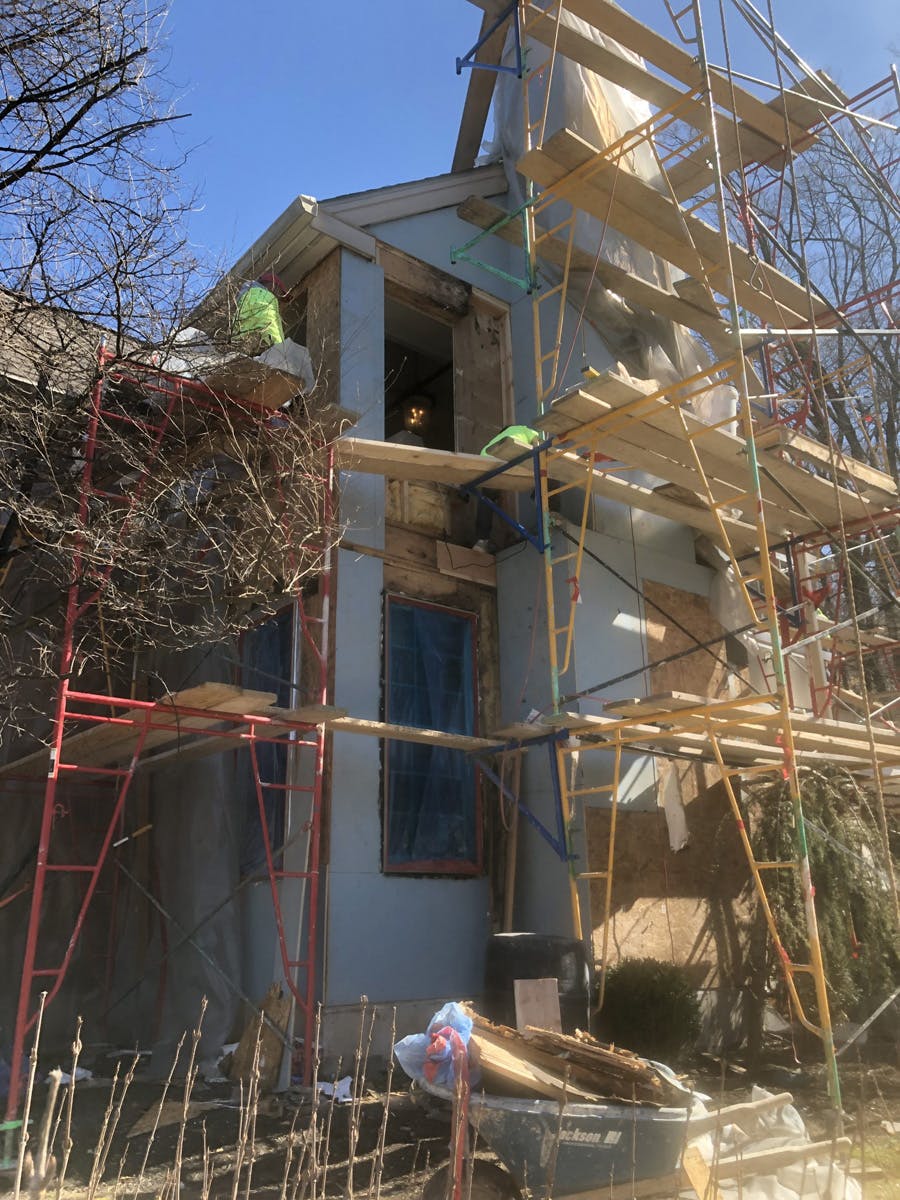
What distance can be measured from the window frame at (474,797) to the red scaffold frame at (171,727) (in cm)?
74

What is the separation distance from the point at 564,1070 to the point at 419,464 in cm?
555

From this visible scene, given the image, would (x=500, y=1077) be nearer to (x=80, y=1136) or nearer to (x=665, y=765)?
(x=80, y=1136)

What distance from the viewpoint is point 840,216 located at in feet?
58.1

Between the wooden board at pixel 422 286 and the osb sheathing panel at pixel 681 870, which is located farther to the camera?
the wooden board at pixel 422 286

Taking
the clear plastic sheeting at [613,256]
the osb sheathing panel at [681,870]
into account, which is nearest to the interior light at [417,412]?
the clear plastic sheeting at [613,256]

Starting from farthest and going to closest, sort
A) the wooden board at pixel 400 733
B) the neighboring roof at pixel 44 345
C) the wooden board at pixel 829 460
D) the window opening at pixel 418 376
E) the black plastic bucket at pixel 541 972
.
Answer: the window opening at pixel 418 376, the wooden board at pixel 829 460, the wooden board at pixel 400 733, the black plastic bucket at pixel 541 972, the neighboring roof at pixel 44 345

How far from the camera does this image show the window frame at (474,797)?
829 cm

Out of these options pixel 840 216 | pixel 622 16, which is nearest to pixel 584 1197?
pixel 622 16

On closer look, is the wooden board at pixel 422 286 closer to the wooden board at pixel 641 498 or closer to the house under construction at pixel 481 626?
the house under construction at pixel 481 626

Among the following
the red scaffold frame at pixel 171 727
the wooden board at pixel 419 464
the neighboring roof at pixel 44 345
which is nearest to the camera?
the neighboring roof at pixel 44 345

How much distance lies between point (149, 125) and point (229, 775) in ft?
18.1

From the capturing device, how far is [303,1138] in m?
4.64

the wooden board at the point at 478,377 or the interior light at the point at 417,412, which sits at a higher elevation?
the interior light at the point at 417,412

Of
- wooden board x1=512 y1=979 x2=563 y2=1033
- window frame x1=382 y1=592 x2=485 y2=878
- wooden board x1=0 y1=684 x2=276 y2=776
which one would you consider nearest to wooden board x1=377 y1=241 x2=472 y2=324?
window frame x1=382 y1=592 x2=485 y2=878
